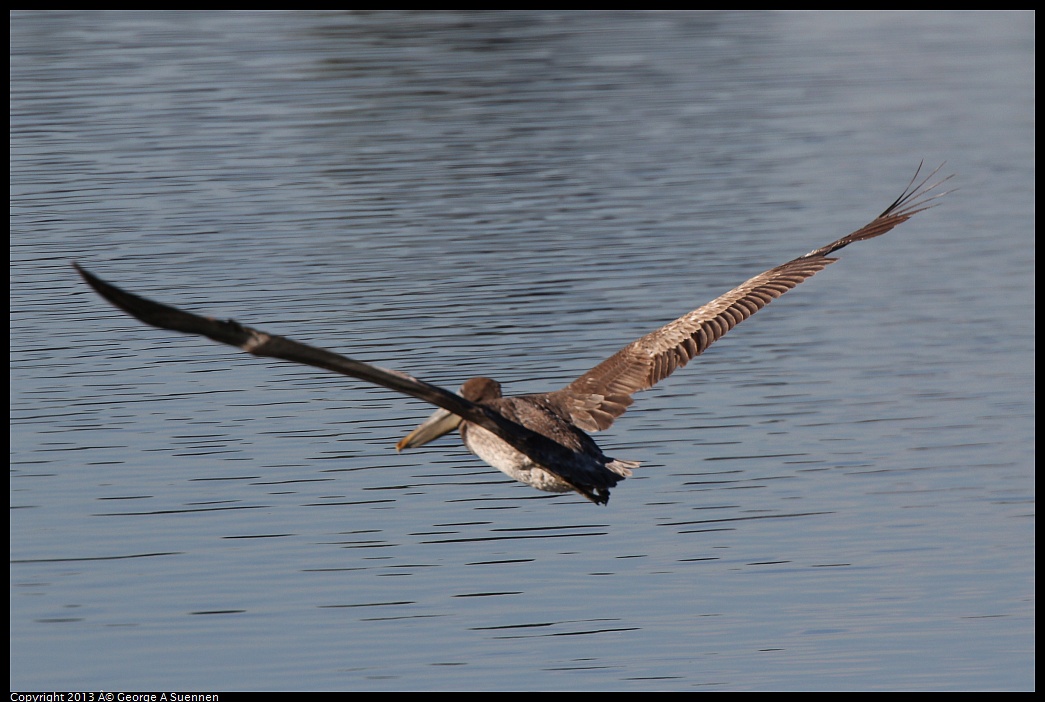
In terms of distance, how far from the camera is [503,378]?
40.2 ft

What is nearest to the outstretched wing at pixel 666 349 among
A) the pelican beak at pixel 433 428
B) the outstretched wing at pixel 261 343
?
the pelican beak at pixel 433 428

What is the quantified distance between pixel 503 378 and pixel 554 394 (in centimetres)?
369

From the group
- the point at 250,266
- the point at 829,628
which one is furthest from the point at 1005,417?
the point at 250,266

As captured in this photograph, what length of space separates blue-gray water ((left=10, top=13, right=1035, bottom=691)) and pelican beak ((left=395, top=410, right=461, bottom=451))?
3.80ft

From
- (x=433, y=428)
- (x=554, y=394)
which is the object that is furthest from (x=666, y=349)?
(x=433, y=428)

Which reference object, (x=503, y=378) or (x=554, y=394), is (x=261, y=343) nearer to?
(x=554, y=394)

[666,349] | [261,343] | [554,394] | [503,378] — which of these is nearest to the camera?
[261,343]

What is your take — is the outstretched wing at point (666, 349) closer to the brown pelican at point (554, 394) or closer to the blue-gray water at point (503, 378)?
the brown pelican at point (554, 394)

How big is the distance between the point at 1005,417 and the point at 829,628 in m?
3.82

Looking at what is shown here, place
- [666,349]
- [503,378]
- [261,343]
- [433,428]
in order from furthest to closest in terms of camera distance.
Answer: [503,378], [666,349], [433,428], [261,343]

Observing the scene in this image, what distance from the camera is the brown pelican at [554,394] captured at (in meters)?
6.32

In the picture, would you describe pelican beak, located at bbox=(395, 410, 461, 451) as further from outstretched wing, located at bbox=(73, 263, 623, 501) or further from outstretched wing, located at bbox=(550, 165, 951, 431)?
outstretched wing, located at bbox=(73, 263, 623, 501)

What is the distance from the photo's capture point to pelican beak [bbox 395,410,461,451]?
26.8 feet
